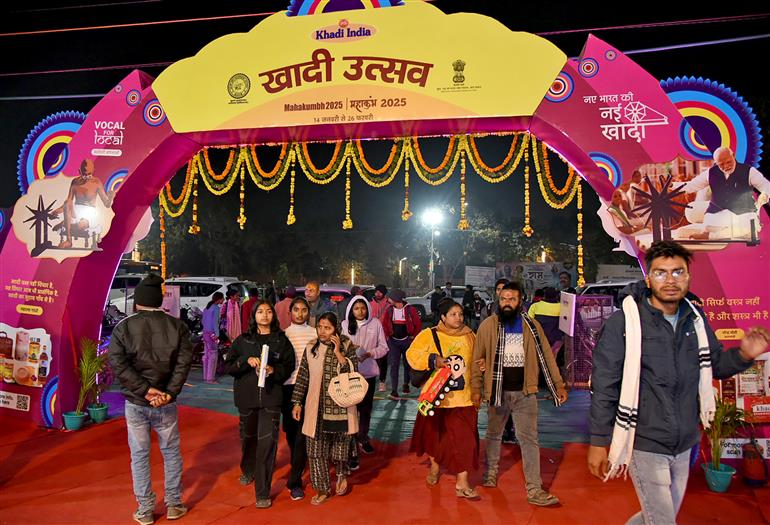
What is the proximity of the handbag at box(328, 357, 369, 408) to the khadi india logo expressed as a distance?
3966mm

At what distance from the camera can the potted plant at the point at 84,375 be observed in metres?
6.98

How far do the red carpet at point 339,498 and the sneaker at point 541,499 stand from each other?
62mm

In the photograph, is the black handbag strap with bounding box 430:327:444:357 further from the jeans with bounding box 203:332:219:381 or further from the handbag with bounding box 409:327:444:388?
the jeans with bounding box 203:332:219:381

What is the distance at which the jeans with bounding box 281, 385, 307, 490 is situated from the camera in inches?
192

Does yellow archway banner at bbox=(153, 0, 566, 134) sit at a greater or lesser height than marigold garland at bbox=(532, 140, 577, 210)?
greater

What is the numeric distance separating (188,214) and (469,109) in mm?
27594

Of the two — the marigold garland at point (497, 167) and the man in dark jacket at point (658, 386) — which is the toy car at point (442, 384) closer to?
the man in dark jacket at point (658, 386)

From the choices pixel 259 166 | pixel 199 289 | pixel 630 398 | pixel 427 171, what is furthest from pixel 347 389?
pixel 199 289

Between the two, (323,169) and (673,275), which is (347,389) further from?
(323,169)

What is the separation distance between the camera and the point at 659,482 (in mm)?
2762

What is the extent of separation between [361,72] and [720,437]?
5.33m

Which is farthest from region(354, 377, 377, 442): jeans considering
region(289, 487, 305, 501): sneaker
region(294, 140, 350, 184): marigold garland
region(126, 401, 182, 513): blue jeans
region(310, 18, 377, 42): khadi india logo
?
region(310, 18, 377, 42): khadi india logo

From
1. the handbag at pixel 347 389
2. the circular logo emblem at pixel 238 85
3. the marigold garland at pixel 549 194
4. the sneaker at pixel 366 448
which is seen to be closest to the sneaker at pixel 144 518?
the handbag at pixel 347 389

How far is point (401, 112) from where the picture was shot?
6.39m
